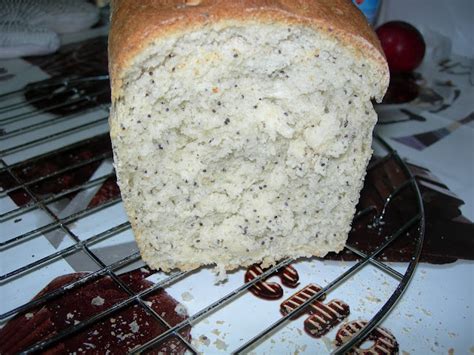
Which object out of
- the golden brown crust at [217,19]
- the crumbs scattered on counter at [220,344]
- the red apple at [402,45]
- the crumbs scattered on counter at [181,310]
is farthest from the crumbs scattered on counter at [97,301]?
the red apple at [402,45]

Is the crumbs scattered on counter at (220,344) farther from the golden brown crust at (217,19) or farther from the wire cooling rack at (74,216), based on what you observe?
the golden brown crust at (217,19)

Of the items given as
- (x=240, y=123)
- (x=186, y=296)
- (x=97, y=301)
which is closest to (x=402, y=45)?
(x=240, y=123)

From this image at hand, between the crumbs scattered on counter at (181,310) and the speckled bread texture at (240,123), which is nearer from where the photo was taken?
the speckled bread texture at (240,123)

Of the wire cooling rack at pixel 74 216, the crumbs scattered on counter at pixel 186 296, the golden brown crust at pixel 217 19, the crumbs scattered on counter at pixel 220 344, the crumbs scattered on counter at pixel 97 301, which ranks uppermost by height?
the golden brown crust at pixel 217 19

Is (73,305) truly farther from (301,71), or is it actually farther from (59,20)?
(59,20)

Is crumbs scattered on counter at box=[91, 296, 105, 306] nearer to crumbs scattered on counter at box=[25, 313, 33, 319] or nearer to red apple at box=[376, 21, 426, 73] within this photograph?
crumbs scattered on counter at box=[25, 313, 33, 319]

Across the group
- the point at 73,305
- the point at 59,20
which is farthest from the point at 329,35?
the point at 59,20
